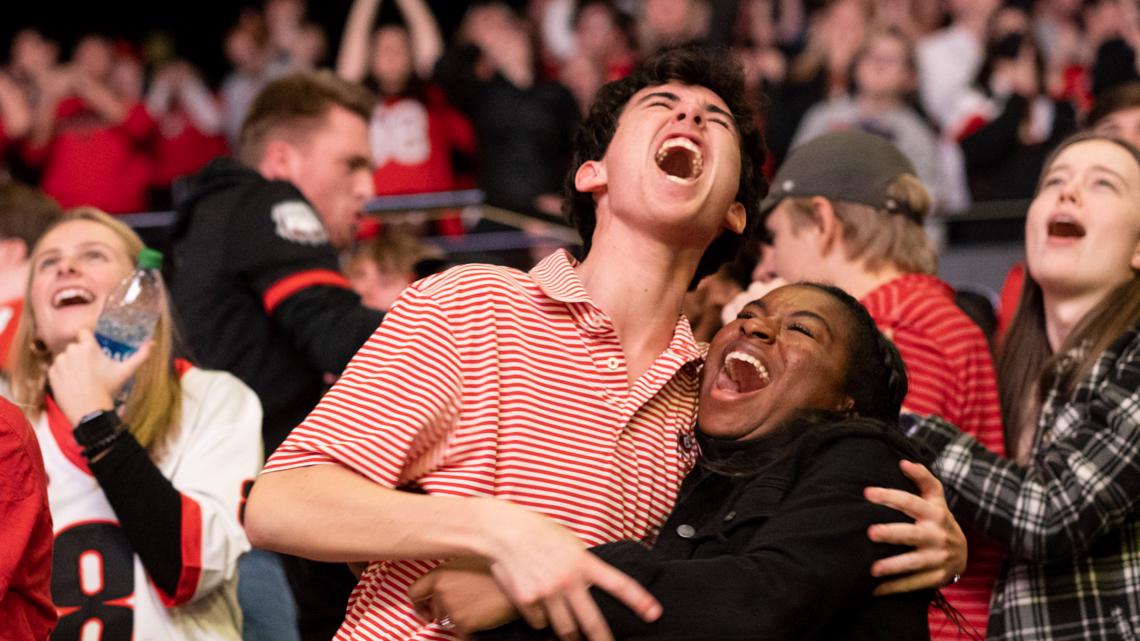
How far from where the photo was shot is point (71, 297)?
10.9 ft

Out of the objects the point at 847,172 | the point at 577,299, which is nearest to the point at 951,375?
the point at 847,172

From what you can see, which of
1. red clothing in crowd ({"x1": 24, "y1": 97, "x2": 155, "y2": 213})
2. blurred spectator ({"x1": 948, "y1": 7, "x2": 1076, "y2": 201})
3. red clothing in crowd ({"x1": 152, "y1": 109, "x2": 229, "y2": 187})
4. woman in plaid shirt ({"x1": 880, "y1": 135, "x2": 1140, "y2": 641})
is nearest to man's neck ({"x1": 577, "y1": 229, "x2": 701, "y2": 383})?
woman in plaid shirt ({"x1": 880, "y1": 135, "x2": 1140, "y2": 641})

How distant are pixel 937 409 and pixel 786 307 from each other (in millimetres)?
903

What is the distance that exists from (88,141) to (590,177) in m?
6.62

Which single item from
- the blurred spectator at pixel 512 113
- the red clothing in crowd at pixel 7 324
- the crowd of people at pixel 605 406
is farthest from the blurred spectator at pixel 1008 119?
the red clothing in crowd at pixel 7 324

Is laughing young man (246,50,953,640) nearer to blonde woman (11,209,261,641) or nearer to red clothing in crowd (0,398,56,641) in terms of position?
red clothing in crowd (0,398,56,641)

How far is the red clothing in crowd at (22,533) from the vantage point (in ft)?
7.62

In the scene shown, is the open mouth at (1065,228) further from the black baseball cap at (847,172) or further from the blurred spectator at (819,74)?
the blurred spectator at (819,74)

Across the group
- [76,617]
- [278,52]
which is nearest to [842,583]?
[76,617]

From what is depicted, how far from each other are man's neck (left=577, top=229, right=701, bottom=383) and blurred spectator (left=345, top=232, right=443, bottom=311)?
2.50 metres

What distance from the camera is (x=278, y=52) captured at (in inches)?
377

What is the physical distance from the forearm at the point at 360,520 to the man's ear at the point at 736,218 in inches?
33.7

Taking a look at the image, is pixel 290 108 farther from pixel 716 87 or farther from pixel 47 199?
pixel 716 87

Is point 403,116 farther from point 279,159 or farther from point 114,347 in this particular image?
point 114,347
